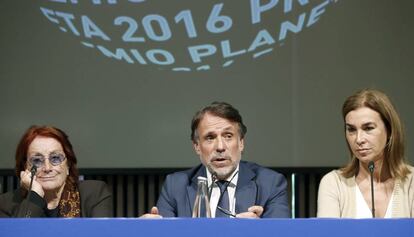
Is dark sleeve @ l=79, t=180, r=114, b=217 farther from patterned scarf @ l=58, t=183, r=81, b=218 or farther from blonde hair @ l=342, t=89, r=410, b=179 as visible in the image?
blonde hair @ l=342, t=89, r=410, b=179

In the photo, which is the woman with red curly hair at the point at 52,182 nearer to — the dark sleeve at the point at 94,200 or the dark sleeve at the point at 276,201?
the dark sleeve at the point at 94,200

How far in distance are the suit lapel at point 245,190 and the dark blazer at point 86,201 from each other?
1.93 ft

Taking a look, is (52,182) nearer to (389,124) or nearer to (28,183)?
(28,183)

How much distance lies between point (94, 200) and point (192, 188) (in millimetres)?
440

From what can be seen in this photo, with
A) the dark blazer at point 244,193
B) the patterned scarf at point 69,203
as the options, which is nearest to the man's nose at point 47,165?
the patterned scarf at point 69,203

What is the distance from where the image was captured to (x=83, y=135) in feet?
17.0

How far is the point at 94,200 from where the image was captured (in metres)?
3.15

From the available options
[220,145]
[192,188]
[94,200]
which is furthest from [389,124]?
[94,200]

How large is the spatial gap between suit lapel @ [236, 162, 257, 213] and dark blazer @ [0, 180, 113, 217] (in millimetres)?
587

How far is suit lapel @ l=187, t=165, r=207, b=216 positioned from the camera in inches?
118

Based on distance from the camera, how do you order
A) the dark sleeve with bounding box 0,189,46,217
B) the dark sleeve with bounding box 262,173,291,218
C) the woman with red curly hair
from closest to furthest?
the dark sleeve with bounding box 0,189,46,217, the dark sleeve with bounding box 262,173,291,218, the woman with red curly hair

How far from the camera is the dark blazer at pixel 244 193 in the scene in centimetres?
297

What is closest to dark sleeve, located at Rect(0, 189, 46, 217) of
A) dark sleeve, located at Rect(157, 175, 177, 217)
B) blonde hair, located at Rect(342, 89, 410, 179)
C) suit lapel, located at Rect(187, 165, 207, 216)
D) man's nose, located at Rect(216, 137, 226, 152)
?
dark sleeve, located at Rect(157, 175, 177, 217)

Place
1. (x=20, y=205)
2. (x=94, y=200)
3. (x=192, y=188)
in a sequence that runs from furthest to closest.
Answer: (x=94, y=200), (x=192, y=188), (x=20, y=205)
